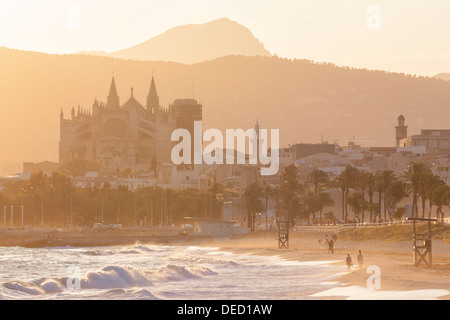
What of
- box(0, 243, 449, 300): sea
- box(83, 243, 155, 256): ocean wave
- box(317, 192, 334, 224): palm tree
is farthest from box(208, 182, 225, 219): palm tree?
box(0, 243, 449, 300): sea

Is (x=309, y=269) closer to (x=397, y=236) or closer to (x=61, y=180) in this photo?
(x=397, y=236)

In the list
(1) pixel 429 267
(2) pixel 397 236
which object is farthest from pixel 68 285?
(2) pixel 397 236

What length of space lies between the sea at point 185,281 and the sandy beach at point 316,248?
44.8 inches

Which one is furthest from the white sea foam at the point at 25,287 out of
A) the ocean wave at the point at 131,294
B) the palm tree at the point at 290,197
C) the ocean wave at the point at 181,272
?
the palm tree at the point at 290,197

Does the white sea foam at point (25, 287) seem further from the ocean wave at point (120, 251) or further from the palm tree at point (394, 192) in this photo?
the palm tree at point (394, 192)

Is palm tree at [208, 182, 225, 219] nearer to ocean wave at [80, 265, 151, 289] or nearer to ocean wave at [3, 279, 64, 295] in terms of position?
ocean wave at [80, 265, 151, 289]

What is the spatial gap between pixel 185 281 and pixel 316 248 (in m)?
31.4

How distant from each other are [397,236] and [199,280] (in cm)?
2820

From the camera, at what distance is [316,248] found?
93.8 meters

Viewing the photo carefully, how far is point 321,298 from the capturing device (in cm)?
4850

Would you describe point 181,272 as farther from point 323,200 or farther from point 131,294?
point 323,200
